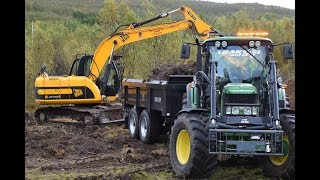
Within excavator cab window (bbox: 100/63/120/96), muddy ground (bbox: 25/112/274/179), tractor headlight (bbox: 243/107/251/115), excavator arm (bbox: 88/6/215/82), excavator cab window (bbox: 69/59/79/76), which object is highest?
excavator arm (bbox: 88/6/215/82)

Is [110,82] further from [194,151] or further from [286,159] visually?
[286,159]

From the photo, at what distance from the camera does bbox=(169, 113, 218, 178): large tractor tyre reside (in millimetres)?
8938

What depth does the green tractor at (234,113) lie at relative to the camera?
8.96m

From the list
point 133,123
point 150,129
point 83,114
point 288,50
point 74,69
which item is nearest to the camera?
point 288,50

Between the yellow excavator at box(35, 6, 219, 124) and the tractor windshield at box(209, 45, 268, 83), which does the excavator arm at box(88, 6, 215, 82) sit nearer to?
the yellow excavator at box(35, 6, 219, 124)

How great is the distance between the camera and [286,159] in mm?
9234

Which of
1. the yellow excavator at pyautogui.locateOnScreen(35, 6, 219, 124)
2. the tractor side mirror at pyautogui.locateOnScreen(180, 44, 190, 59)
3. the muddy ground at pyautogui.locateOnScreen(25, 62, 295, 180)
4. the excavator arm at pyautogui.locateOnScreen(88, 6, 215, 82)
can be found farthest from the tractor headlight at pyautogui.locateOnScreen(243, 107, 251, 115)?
the yellow excavator at pyautogui.locateOnScreen(35, 6, 219, 124)

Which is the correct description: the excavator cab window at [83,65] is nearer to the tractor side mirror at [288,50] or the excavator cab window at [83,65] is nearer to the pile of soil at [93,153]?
the pile of soil at [93,153]

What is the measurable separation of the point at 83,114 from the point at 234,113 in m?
9.85

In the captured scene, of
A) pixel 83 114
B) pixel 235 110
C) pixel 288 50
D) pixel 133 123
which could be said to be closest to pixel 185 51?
pixel 235 110

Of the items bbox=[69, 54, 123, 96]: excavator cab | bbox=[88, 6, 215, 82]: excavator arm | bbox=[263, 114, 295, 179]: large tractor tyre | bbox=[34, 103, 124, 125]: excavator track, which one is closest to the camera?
bbox=[263, 114, 295, 179]: large tractor tyre

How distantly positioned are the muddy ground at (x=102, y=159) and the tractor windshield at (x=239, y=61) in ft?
5.80
